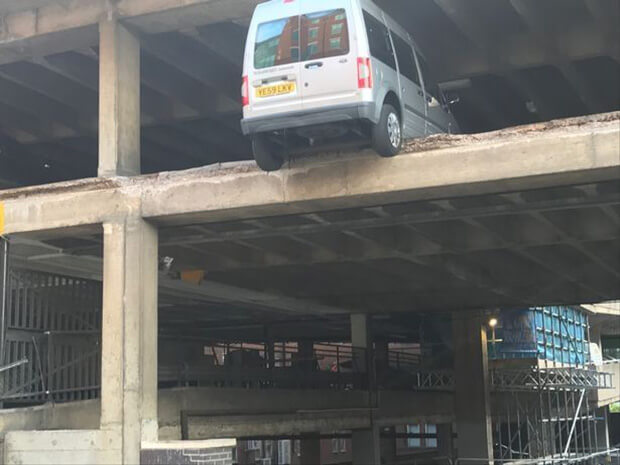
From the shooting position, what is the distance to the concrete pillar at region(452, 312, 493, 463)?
30.1m

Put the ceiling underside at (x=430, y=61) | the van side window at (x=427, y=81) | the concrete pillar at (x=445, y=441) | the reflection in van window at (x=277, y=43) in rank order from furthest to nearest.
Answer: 1. the concrete pillar at (x=445, y=441)
2. the ceiling underside at (x=430, y=61)
3. the van side window at (x=427, y=81)
4. the reflection in van window at (x=277, y=43)

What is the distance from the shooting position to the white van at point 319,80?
11.1 metres

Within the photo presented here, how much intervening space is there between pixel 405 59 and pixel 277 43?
7.82 feet

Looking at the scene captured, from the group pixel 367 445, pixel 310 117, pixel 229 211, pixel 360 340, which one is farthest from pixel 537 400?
pixel 310 117

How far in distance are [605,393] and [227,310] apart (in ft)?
85.8

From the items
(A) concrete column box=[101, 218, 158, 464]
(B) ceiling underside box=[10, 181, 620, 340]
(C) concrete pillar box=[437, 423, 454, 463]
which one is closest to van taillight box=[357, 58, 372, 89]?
(B) ceiling underside box=[10, 181, 620, 340]

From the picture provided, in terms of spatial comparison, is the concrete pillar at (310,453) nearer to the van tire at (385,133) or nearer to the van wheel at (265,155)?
the van wheel at (265,155)

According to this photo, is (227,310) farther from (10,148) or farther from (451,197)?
(451,197)

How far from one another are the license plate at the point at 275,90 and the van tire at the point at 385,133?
1.29m

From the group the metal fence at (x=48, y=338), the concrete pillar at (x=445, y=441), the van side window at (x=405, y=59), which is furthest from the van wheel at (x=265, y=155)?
the concrete pillar at (x=445, y=441)

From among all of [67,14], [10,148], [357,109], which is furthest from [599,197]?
[10,148]

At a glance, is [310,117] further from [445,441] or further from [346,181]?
[445,441]

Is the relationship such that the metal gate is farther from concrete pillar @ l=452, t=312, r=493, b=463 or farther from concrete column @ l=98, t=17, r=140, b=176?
concrete pillar @ l=452, t=312, r=493, b=463

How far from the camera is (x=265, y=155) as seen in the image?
12.0 meters
